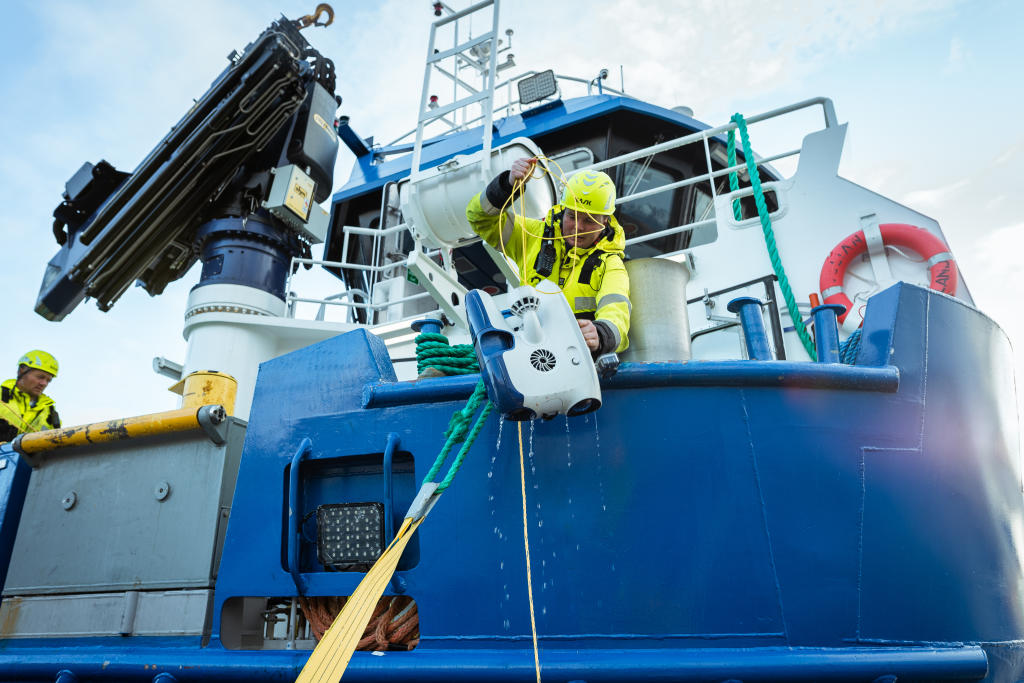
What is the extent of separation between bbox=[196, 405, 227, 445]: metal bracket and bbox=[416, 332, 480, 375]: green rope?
35.0 inches

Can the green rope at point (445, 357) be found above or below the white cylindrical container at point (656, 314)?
below

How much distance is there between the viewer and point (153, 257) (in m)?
7.45

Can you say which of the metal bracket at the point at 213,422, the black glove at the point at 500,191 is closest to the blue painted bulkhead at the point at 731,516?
the metal bracket at the point at 213,422

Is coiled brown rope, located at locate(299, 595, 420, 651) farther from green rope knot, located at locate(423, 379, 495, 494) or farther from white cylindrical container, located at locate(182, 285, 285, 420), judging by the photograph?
white cylindrical container, located at locate(182, 285, 285, 420)

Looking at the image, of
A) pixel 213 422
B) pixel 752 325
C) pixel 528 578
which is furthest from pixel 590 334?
pixel 213 422

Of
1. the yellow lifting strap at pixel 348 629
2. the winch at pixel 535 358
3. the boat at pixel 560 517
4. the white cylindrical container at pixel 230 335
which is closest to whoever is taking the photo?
the yellow lifting strap at pixel 348 629

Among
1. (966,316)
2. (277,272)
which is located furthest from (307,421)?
(277,272)

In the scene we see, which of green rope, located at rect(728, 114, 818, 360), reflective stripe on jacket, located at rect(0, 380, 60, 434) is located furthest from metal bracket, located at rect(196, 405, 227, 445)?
reflective stripe on jacket, located at rect(0, 380, 60, 434)

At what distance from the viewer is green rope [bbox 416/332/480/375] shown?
249 centimetres

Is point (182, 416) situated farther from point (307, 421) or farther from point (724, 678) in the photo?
point (724, 678)

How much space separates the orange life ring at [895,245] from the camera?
3711 mm

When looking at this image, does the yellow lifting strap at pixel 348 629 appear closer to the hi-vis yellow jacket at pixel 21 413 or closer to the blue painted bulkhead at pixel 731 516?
the blue painted bulkhead at pixel 731 516

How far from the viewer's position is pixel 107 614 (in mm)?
2678

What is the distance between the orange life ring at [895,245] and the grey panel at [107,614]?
350cm
